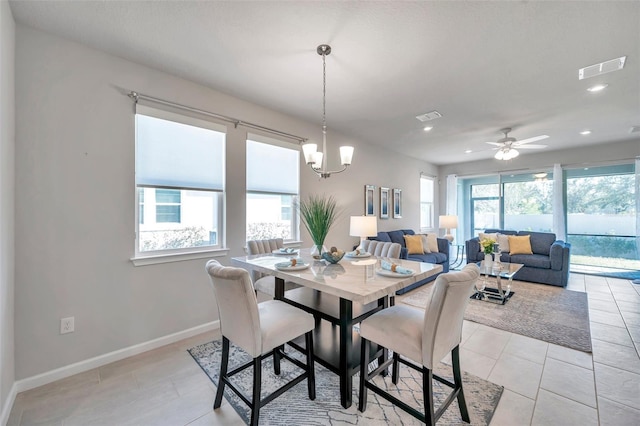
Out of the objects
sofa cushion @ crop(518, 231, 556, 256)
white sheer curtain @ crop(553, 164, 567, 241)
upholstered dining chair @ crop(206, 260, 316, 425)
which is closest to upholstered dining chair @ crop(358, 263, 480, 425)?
upholstered dining chair @ crop(206, 260, 316, 425)

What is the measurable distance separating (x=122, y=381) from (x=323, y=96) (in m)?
3.37

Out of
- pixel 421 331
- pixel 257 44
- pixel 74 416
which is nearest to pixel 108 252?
pixel 74 416

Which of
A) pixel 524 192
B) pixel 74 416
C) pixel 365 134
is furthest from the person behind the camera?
pixel 524 192

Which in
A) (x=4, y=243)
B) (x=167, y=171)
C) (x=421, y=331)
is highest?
(x=167, y=171)

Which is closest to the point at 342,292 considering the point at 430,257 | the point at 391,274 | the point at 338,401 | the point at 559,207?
the point at 391,274

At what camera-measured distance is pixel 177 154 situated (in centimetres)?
279

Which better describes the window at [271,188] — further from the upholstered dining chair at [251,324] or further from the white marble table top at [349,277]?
the upholstered dining chair at [251,324]

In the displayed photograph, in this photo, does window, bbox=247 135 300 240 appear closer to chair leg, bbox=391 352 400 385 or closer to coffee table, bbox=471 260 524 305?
chair leg, bbox=391 352 400 385

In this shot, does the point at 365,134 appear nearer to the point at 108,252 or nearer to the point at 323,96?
the point at 323,96

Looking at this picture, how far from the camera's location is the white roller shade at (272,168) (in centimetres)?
343

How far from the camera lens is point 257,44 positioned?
221 cm

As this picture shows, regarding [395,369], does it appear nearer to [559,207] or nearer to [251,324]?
[251,324]

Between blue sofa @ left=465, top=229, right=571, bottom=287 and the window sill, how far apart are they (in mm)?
5134

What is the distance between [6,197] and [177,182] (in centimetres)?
120
